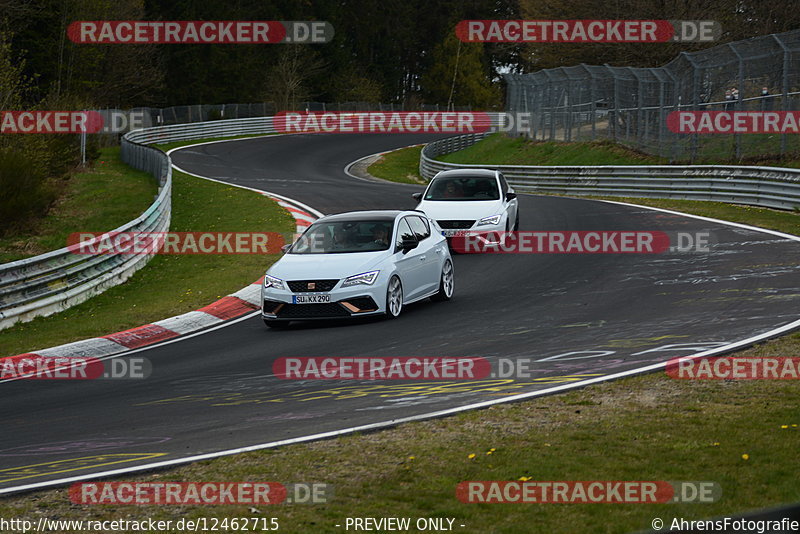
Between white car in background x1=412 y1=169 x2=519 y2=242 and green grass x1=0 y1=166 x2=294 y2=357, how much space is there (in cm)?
342

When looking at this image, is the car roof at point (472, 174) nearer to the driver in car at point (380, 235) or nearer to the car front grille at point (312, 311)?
the driver in car at point (380, 235)

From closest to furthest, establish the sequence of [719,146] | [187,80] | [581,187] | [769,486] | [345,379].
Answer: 1. [769,486]
2. [345,379]
3. [719,146]
4. [581,187]
5. [187,80]

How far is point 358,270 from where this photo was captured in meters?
14.0

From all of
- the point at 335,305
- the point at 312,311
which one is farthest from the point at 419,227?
the point at 312,311

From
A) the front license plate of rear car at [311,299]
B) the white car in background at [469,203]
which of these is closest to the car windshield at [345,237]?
the front license plate of rear car at [311,299]

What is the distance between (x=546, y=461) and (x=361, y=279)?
7.31 metres

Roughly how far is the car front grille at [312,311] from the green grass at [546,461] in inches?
212

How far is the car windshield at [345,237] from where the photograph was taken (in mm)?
14859

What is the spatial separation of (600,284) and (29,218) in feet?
55.0

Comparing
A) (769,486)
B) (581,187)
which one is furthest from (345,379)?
(581,187)

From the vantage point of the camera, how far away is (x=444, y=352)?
11.6 metres

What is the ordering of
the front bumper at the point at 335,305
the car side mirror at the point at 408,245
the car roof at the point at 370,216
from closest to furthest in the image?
the front bumper at the point at 335,305 → the car side mirror at the point at 408,245 → the car roof at the point at 370,216

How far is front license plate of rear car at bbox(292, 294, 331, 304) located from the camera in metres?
13.9

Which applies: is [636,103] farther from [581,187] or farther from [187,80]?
[187,80]
